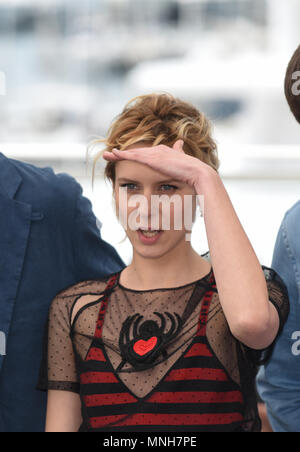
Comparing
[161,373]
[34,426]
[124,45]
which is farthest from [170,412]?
[124,45]

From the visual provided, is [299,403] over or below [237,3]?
below

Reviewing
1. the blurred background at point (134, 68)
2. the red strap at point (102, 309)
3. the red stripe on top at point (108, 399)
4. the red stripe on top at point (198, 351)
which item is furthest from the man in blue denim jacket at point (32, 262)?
the blurred background at point (134, 68)

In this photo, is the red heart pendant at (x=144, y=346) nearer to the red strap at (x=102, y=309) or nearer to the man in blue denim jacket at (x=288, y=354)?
the red strap at (x=102, y=309)

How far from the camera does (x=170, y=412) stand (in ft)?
3.76

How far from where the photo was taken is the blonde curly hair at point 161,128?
4.10 feet

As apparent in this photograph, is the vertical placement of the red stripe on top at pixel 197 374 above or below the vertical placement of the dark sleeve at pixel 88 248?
below

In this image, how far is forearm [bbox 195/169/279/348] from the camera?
1062 millimetres

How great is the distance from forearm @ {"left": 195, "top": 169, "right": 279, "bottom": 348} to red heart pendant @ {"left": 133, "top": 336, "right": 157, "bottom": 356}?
0.57 feet

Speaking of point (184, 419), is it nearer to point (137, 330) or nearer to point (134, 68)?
point (137, 330)

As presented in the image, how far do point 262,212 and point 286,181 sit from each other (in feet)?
5.27

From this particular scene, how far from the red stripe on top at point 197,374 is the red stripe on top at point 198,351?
0.09ft

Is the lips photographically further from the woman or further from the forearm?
the forearm
